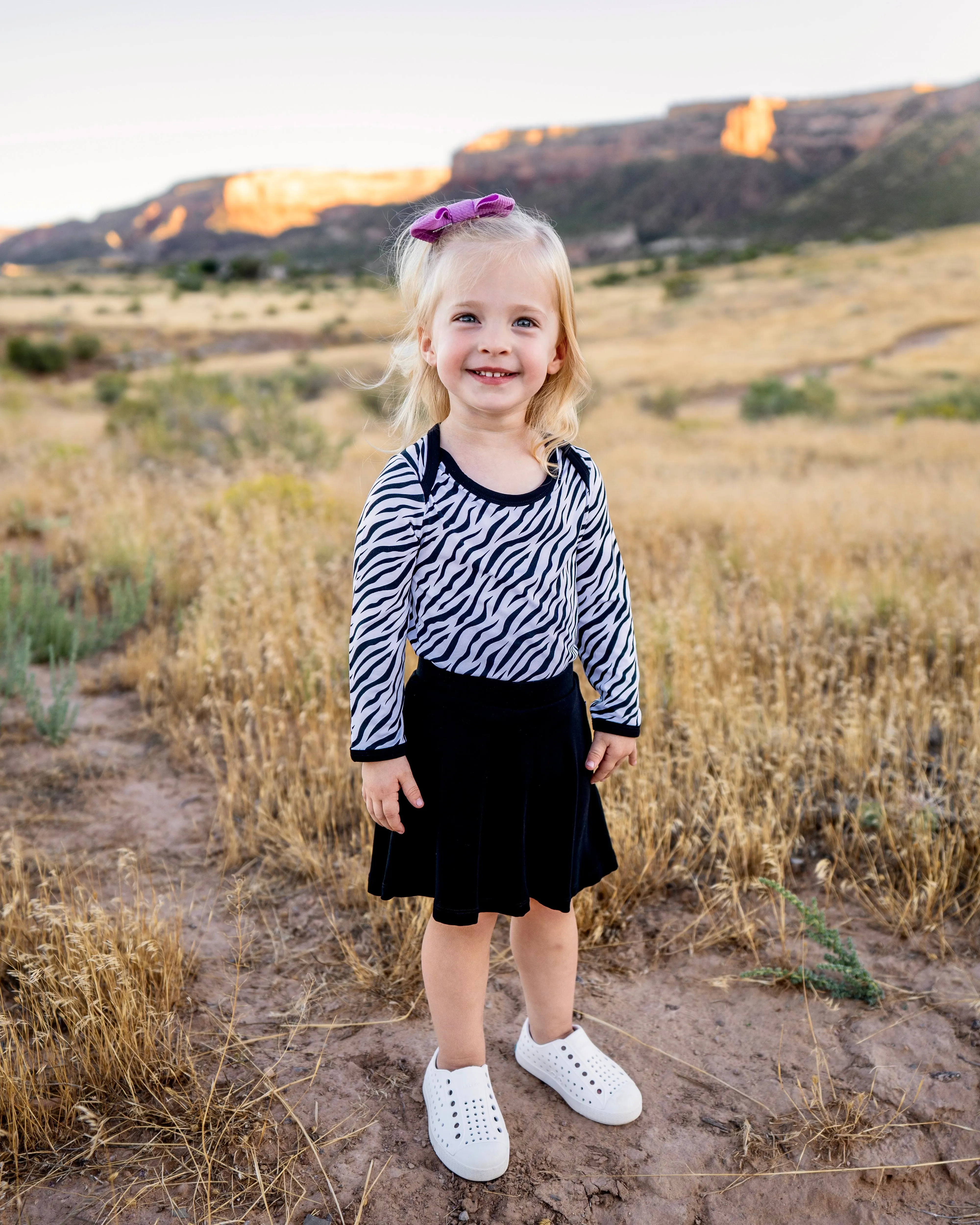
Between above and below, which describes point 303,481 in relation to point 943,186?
below

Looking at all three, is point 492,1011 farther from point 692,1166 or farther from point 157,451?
point 157,451

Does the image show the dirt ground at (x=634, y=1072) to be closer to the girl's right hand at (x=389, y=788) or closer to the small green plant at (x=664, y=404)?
the girl's right hand at (x=389, y=788)

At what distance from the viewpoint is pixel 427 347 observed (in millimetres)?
1771

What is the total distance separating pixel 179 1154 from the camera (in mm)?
1794

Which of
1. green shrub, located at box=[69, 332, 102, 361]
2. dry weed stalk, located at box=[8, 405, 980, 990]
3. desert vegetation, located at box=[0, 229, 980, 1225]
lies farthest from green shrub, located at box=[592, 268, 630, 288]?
dry weed stalk, located at box=[8, 405, 980, 990]

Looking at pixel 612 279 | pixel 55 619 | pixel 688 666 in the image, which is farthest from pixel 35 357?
pixel 612 279

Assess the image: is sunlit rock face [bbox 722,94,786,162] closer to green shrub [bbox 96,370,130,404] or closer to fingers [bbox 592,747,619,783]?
green shrub [bbox 96,370,130,404]

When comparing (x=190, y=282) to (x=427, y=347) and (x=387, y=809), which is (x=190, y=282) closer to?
(x=427, y=347)

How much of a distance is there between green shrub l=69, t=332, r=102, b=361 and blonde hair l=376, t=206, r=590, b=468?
76.8 ft

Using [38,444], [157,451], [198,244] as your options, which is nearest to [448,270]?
[157,451]

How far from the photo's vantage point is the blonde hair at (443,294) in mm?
Answer: 1641

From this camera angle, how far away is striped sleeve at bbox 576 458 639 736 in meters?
1.83

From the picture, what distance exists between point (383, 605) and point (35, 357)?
885 inches

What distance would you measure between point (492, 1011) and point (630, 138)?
517ft
